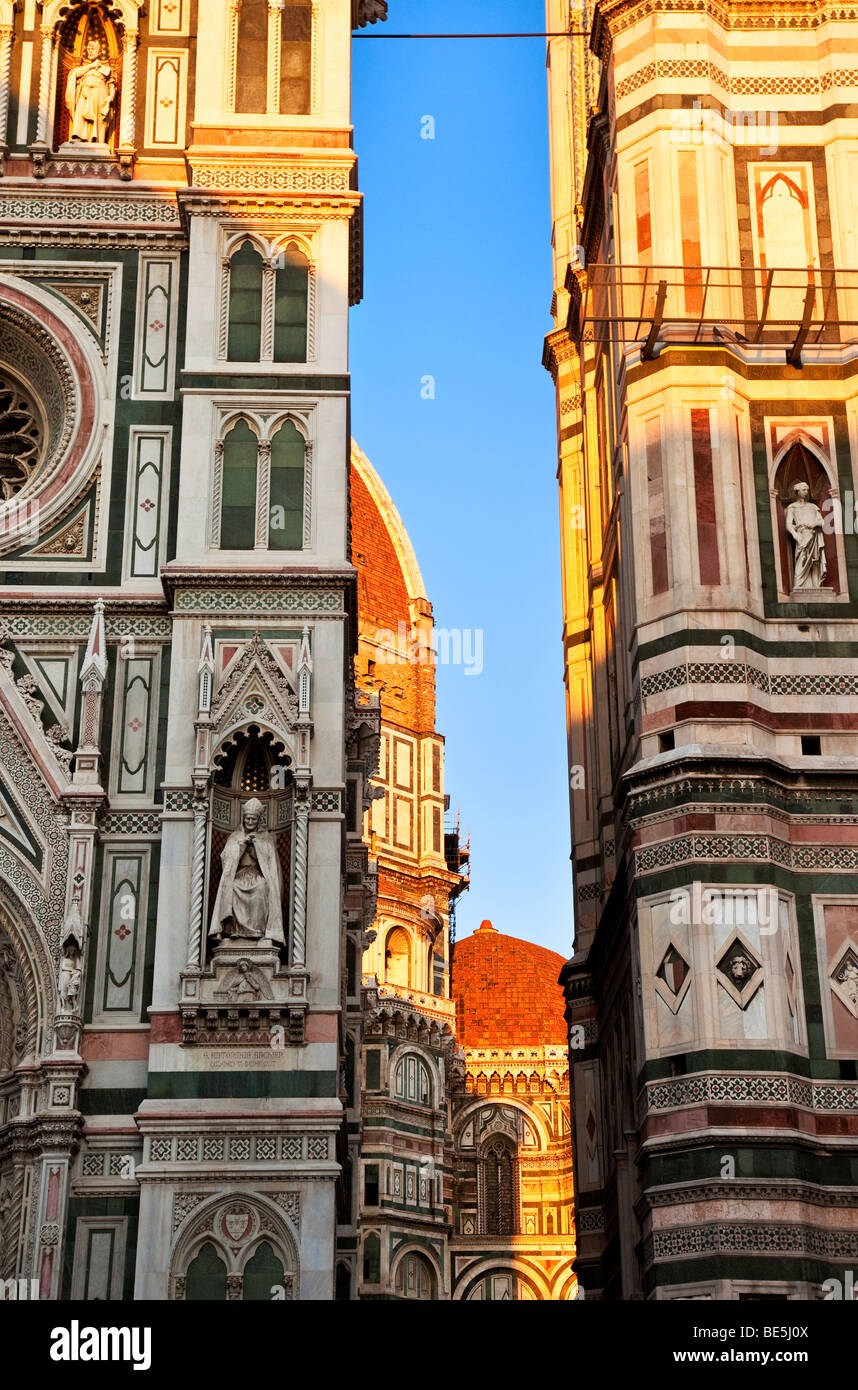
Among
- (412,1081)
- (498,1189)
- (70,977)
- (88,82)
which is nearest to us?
(70,977)

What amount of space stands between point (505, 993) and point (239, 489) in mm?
50530

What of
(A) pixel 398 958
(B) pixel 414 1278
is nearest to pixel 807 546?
(B) pixel 414 1278

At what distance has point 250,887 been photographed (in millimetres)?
23688

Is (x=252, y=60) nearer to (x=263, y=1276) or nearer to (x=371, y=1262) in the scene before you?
(x=263, y=1276)

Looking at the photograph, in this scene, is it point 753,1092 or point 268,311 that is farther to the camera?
point 268,311

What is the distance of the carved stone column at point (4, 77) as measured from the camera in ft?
90.6

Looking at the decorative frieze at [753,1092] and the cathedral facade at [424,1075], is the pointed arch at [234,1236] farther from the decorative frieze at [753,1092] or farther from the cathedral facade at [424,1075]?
the cathedral facade at [424,1075]

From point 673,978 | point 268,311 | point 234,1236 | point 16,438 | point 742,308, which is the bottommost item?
point 234,1236

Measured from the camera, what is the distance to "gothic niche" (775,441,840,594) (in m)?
A: 24.3

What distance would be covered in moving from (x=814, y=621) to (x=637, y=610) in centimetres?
186

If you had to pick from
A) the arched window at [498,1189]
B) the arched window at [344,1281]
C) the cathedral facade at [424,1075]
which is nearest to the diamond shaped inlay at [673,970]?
the arched window at [344,1281]

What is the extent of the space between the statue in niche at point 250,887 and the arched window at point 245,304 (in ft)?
18.4
